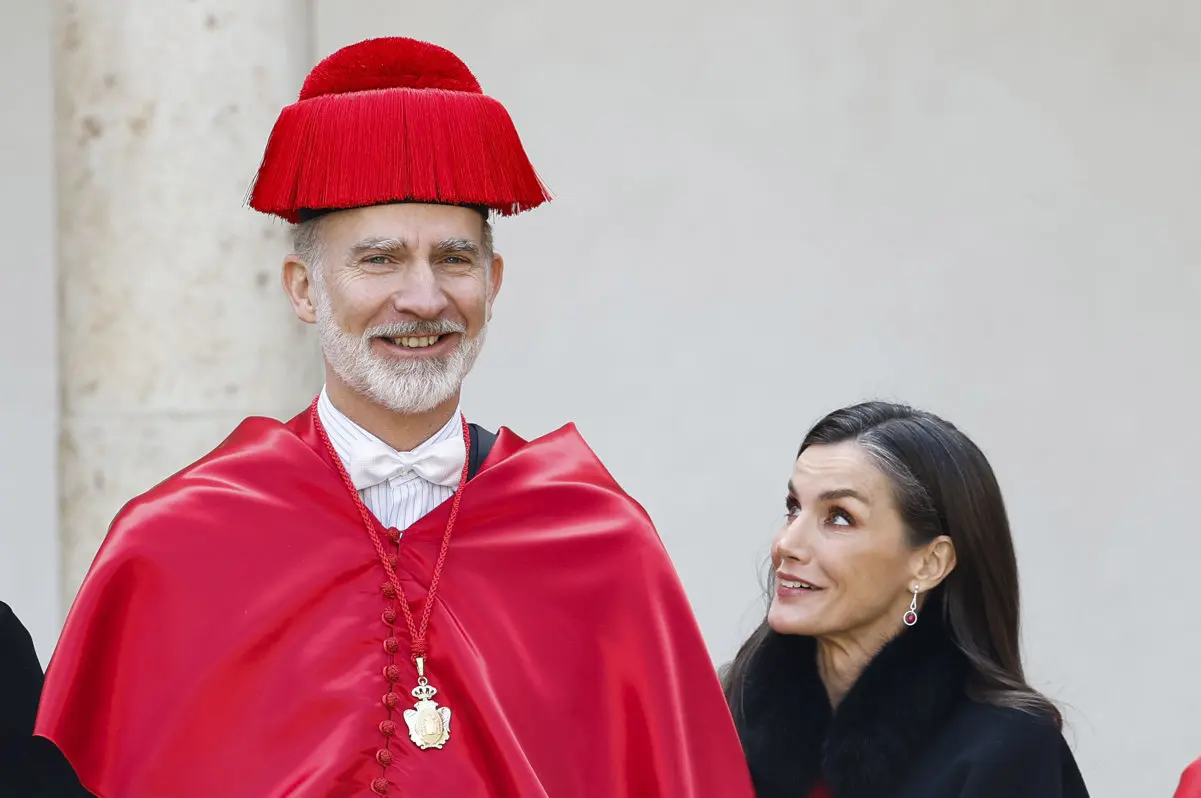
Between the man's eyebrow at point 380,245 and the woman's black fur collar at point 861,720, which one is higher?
the man's eyebrow at point 380,245

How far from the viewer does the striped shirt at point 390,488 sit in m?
3.34

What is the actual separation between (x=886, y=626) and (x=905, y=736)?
24 cm

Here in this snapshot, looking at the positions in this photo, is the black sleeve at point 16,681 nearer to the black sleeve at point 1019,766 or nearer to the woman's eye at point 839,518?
the woman's eye at point 839,518

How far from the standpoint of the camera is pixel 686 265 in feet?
20.0

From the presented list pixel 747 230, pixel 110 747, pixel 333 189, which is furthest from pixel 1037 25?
pixel 110 747

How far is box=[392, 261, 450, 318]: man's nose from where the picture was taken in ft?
10.6

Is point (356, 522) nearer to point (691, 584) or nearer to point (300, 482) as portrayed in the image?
point (300, 482)

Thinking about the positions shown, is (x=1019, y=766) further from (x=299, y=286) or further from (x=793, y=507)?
(x=299, y=286)

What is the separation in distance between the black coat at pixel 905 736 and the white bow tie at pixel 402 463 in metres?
0.84

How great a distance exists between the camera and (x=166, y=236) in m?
4.36

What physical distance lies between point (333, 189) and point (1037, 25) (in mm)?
3436

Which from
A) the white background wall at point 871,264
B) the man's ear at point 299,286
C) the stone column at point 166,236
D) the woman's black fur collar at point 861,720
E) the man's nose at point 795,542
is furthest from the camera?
the white background wall at point 871,264

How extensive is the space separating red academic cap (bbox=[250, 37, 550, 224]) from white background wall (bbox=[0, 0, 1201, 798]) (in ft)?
8.88

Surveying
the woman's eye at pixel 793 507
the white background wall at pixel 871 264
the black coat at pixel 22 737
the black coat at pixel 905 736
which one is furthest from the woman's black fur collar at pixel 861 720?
the white background wall at pixel 871 264
